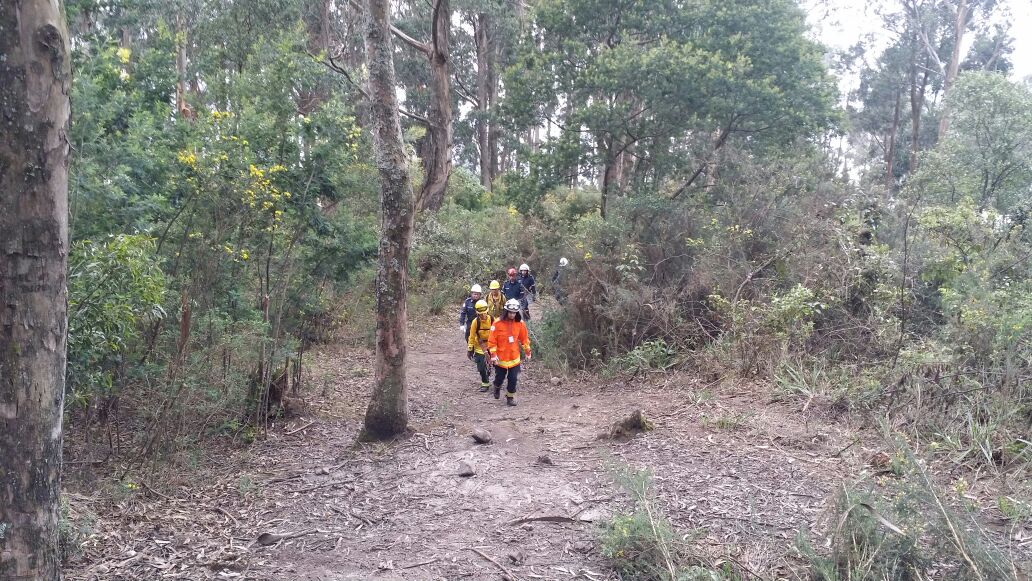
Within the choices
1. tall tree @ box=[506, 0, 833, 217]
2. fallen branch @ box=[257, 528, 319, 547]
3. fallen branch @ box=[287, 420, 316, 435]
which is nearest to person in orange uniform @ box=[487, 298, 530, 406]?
fallen branch @ box=[287, 420, 316, 435]

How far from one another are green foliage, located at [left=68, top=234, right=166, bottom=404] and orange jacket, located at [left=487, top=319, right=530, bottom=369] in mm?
4817

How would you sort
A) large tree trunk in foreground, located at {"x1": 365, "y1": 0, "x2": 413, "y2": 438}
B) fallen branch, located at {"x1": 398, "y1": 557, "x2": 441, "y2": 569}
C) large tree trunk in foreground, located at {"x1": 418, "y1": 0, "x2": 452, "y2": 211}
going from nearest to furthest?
1. fallen branch, located at {"x1": 398, "y1": 557, "x2": 441, "y2": 569}
2. large tree trunk in foreground, located at {"x1": 365, "y1": 0, "x2": 413, "y2": 438}
3. large tree trunk in foreground, located at {"x1": 418, "y1": 0, "x2": 452, "y2": 211}

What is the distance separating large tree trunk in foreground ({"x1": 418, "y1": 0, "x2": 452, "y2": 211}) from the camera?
14757mm

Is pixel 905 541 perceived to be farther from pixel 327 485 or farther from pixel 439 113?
pixel 439 113

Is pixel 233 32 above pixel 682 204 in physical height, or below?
above

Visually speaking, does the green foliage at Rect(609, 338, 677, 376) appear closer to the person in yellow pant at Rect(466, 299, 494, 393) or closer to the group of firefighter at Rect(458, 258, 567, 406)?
the group of firefighter at Rect(458, 258, 567, 406)

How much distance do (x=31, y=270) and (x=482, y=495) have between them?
428cm

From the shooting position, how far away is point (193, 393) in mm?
6992

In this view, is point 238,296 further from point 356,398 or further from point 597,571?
point 597,571

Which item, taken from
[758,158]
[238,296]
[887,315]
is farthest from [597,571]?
[758,158]

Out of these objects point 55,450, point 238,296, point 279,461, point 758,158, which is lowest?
point 279,461

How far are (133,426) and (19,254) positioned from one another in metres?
5.14

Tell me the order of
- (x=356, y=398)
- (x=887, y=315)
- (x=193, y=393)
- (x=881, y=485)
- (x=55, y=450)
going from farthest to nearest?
(x=356, y=398) → (x=887, y=315) → (x=193, y=393) → (x=881, y=485) → (x=55, y=450)

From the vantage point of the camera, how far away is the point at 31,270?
2748 millimetres
